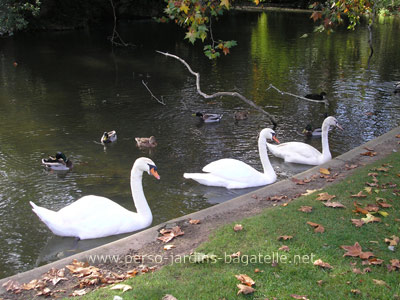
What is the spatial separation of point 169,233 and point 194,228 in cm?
41

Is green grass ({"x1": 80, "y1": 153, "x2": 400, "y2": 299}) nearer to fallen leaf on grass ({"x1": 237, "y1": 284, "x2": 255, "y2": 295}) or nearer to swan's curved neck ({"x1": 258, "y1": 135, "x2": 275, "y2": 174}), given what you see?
fallen leaf on grass ({"x1": 237, "y1": 284, "x2": 255, "y2": 295})

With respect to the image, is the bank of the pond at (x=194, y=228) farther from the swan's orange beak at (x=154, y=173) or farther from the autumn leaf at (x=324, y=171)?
the swan's orange beak at (x=154, y=173)

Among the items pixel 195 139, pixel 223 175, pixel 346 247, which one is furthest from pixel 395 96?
pixel 346 247

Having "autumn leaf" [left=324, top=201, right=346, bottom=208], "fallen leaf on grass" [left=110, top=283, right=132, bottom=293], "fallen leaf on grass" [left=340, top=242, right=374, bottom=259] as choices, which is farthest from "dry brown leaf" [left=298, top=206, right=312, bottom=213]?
"fallen leaf on grass" [left=110, top=283, right=132, bottom=293]

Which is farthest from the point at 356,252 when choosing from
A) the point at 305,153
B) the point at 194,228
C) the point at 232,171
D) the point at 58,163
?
the point at 58,163

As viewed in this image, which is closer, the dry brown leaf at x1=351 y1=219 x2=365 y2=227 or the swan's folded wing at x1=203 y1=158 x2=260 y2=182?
the dry brown leaf at x1=351 y1=219 x2=365 y2=227

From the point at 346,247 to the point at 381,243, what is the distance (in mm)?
501

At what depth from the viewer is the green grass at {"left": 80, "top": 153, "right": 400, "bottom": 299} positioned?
476 centimetres

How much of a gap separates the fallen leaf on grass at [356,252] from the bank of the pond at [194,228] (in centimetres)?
191

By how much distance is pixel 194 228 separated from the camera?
21.9 feet

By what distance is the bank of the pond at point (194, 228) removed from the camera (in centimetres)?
569

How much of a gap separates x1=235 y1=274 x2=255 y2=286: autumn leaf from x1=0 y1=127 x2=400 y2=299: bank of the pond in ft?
3.51

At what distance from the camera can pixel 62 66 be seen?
24.3 metres

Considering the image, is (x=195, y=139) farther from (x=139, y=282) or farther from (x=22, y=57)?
(x=22, y=57)
